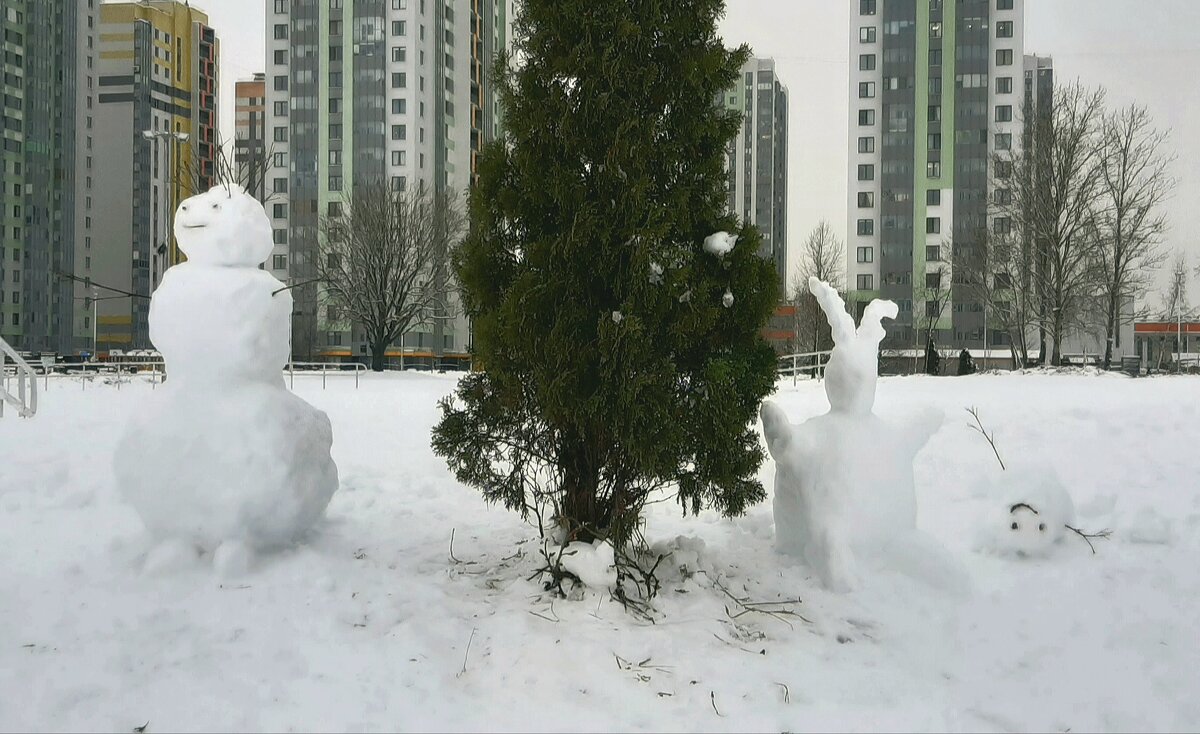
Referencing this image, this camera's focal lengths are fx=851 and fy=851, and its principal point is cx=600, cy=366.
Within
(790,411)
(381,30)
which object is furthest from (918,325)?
(790,411)

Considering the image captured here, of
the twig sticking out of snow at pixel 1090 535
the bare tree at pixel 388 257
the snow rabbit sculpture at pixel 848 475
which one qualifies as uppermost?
the bare tree at pixel 388 257

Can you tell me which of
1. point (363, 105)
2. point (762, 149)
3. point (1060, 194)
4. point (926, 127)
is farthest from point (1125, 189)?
point (762, 149)

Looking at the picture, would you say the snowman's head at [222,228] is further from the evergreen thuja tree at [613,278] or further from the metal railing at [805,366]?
the metal railing at [805,366]

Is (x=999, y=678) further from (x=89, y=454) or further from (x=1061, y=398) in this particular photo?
(x=1061, y=398)

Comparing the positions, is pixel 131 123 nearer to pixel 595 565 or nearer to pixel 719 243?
pixel 719 243

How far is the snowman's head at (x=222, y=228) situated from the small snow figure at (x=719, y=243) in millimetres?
3047

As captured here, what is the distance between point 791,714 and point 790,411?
960 centimetres

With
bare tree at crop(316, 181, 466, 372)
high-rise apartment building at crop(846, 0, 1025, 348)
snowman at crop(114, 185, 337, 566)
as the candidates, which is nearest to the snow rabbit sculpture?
snowman at crop(114, 185, 337, 566)

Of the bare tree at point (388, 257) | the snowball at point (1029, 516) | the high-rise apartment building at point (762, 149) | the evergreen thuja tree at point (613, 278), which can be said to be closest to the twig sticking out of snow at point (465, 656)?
the evergreen thuja tree at point (613, 278)

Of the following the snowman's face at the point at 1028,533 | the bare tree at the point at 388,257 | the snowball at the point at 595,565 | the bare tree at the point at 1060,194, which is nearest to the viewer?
the snowball at the point at 595,565

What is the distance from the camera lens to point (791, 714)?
156 inches

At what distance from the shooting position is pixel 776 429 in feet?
→ 19.8

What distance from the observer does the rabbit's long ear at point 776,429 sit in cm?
602

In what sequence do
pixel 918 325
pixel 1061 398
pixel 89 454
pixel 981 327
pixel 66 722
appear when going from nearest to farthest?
pixel 66 722
pixel 89 454
pixel 1061 398
pixel 918 325
pixel 981 327
